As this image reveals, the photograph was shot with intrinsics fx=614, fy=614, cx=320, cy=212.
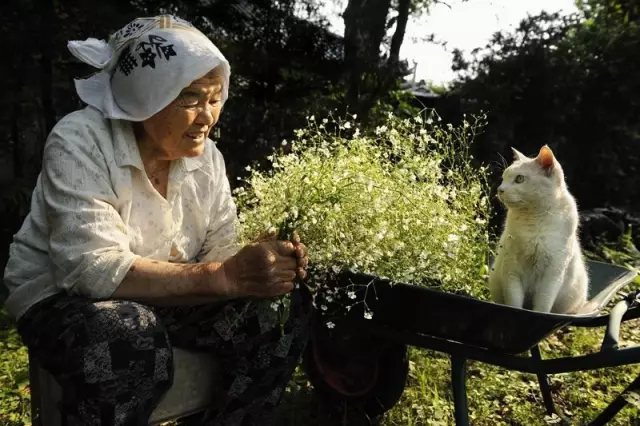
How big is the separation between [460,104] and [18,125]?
4.37 m

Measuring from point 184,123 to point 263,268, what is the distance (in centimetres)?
53

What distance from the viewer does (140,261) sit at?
1751mm

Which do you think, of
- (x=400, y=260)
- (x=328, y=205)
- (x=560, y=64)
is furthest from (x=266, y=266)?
(x=560, y=64)

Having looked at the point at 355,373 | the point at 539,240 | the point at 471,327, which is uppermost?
the point at 539,240

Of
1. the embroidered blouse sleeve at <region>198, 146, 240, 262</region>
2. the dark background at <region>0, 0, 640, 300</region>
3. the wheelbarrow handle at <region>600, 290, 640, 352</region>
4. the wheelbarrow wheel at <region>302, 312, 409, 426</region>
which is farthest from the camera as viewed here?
the dark background at <region>0, 0, 640, 300</region>

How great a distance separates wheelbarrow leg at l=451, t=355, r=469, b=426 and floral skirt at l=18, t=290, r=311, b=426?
0.57 m

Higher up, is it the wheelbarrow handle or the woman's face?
the woman's face

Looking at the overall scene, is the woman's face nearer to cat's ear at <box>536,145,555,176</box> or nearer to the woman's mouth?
the woman's mouth

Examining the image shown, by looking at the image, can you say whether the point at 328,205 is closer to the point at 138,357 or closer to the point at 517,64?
the point at 138,357

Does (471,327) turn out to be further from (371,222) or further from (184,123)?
(184,123)

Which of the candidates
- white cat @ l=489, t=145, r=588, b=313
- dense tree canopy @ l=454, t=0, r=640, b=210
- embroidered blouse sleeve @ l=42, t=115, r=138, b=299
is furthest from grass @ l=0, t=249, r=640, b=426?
dense tree canopy @ l=454, t=0, r=640, b=210

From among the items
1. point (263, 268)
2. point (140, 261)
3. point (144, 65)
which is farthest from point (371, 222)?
point (144, 65)

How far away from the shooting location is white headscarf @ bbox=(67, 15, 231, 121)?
1799mm

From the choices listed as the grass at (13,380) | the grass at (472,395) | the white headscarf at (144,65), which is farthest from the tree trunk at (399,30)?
the white headscarf at (144,65)
